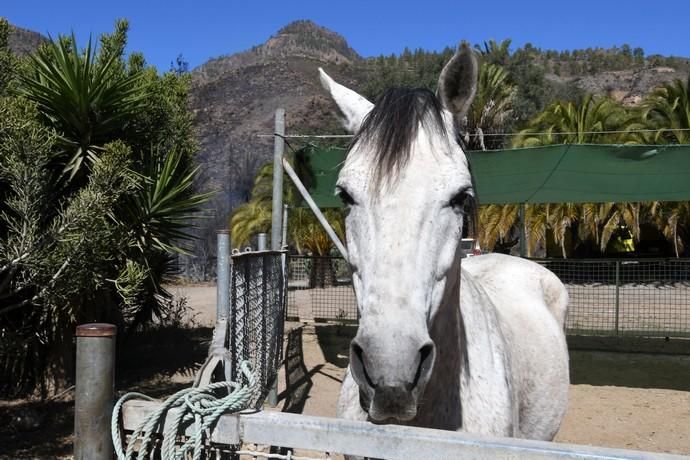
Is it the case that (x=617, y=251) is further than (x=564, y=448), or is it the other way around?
(x=617, y=251)

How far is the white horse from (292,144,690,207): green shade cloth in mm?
3442

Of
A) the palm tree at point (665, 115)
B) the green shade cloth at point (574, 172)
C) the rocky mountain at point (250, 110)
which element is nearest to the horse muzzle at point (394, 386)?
the green shade cloth at point (574, 172)

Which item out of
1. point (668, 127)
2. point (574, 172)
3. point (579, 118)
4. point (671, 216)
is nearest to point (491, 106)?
point (579, 118)

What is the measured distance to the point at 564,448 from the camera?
1.13 metres

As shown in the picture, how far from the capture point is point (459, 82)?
74.7 inches

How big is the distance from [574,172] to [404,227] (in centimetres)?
551

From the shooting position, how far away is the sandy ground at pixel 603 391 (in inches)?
207

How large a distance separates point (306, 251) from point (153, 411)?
14864 millimetres

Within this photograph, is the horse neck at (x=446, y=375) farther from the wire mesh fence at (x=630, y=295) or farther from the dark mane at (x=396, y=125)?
the wire mesh fence at (x=630, y=295)

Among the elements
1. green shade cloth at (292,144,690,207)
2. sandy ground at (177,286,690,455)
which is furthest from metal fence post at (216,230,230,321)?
sandy ground at (177,286,690,455)

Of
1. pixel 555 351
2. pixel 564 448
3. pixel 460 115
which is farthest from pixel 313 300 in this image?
pixel 564 448

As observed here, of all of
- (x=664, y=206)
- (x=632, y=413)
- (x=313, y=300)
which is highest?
(x=664, y=206)

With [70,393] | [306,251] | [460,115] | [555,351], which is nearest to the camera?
[460,115]

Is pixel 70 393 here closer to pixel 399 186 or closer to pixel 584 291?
pixel 399 186
